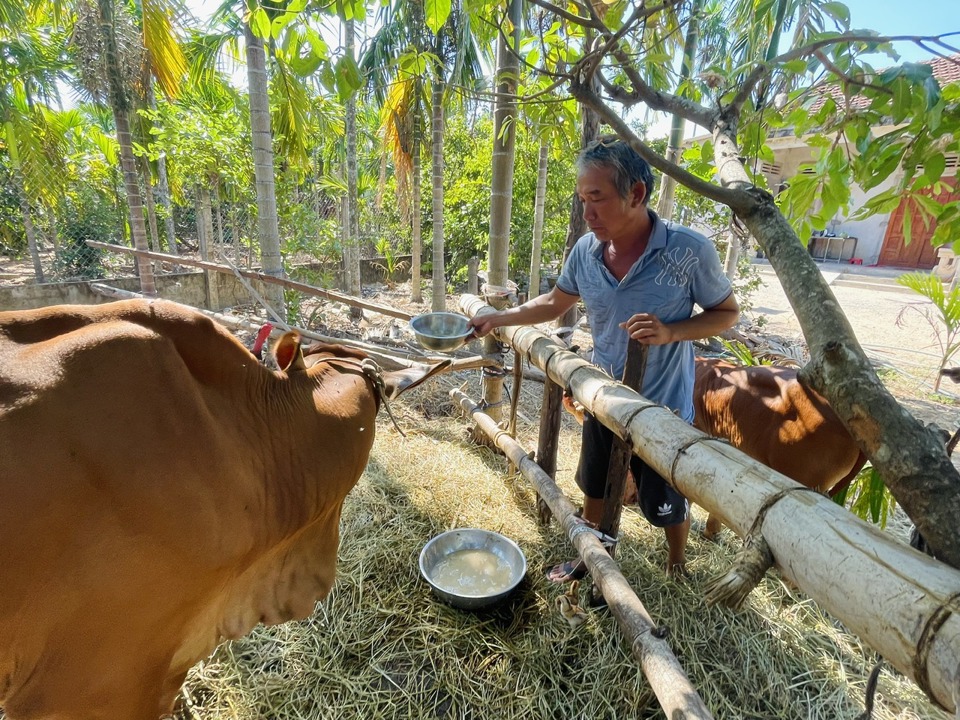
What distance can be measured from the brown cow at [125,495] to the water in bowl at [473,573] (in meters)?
1.42

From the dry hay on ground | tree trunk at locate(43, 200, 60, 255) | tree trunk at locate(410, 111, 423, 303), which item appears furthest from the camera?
tree trunk at locate(43, 200, 60, 255)

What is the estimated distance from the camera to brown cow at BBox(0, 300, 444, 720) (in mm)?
1004

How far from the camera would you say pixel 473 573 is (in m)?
2.88

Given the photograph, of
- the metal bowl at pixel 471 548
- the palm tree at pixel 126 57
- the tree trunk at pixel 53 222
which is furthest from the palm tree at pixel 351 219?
the metal bowl at pixel 471 548

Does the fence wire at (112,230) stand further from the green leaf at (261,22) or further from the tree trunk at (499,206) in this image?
the green leaf at (261,22)

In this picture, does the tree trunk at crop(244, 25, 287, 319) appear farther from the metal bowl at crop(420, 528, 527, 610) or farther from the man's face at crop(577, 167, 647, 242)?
the man's face at crop(577, 167, 647, 242)

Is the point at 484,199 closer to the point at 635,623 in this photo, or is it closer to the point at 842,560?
the point at 635,623

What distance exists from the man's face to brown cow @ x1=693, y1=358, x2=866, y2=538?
99cm

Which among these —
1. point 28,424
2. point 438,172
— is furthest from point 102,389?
point 438,172

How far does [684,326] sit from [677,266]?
266mm

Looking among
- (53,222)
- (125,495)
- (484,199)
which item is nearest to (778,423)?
(125,495)

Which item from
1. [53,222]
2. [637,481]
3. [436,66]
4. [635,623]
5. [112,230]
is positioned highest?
[436,66]

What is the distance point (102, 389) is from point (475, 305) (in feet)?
8.46

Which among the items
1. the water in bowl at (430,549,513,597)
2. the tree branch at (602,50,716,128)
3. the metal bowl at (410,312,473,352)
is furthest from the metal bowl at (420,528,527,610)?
the tree branch at (602,50,716,128)
